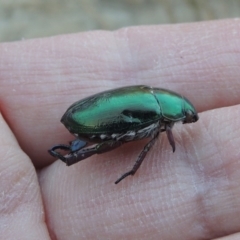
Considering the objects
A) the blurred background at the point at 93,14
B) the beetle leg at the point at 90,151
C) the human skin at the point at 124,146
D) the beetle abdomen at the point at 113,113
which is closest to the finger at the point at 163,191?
the human skin at the point at 124,146

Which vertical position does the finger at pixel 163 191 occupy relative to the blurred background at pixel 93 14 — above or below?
below

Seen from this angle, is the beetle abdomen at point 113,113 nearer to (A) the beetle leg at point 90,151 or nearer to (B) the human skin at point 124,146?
(A) the beetle leg at point 90,151

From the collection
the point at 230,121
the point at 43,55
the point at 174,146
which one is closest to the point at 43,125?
the point at 43,55

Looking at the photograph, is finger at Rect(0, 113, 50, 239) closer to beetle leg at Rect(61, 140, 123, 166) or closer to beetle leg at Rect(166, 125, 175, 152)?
beetle leg at Rect(61, 140, 123, 166)

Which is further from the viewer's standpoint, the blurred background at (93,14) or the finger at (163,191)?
the blurred background at (93,14)

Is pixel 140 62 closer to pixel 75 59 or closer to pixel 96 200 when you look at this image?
pixel 75 59

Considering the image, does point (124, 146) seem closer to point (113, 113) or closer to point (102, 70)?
point (113, 113)
